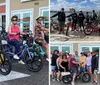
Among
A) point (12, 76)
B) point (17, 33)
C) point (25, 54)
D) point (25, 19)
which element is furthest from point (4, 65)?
point (25, 19)

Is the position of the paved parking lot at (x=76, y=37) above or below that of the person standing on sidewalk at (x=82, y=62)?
above

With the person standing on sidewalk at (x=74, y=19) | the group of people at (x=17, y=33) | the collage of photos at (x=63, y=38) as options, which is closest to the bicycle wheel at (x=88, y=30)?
the collage of photos at (x=63, y=38)

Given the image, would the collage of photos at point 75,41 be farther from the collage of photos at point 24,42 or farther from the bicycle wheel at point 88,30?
the collage of photos at point 24,42

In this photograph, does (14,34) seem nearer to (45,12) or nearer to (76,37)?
(45,12)

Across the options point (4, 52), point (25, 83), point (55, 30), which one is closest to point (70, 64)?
point (55, 30)

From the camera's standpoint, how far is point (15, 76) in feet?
7.78

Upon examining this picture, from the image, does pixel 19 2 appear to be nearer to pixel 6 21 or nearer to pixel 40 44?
pixel 6 21

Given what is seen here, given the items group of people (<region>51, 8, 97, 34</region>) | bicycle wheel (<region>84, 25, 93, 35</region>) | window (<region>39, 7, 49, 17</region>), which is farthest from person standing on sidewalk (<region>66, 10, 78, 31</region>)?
window (<region>39, 7, 49, 17</region>)

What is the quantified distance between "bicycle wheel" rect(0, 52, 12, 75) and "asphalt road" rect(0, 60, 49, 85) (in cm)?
5

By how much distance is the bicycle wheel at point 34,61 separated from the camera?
2273 millimetres

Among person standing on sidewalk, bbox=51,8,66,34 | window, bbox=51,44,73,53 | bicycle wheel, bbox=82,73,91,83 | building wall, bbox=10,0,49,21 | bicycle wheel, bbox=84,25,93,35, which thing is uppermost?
building wall, bbox=10,0,49,21

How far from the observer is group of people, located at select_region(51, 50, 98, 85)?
209 cm

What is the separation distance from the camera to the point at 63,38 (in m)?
2.06

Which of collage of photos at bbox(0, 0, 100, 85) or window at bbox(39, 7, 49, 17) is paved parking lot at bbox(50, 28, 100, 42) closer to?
collage of photos at bbox(0, 0, 100, 85)
